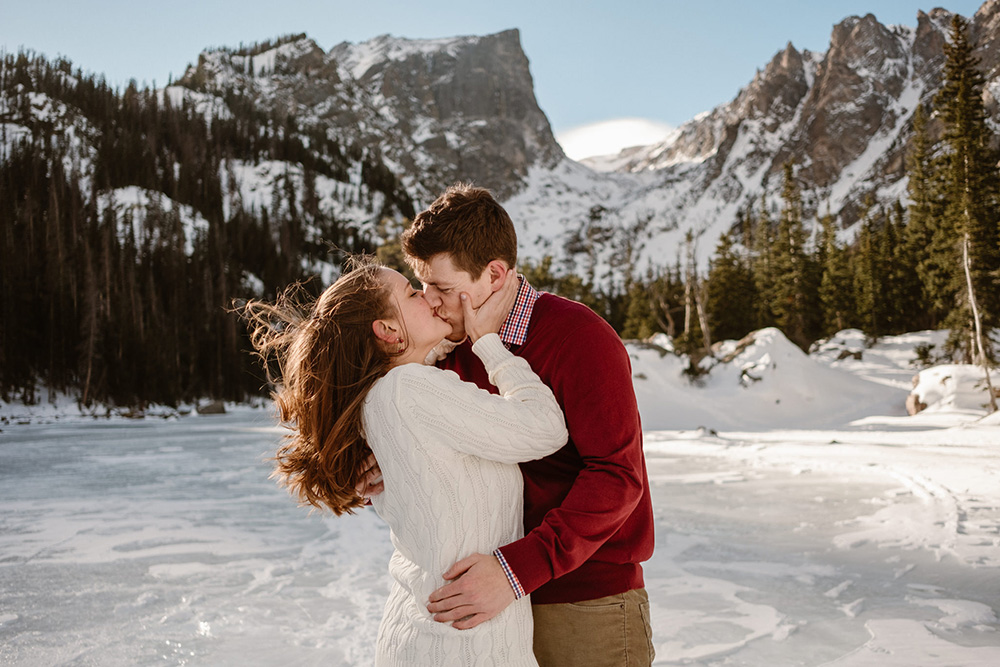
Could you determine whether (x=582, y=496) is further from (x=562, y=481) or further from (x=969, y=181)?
(x=969, y=181)

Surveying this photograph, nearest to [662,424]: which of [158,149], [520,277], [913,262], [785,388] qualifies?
[785,388]

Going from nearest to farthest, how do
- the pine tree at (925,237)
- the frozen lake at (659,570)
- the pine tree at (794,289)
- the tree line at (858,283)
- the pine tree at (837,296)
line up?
1. the frozen lake at (659,570)
2. the tree line at (858,283)
3. the pine tree at (925,237)
4. the pine tree at (837,296)
5. the pine tree at (794,289)

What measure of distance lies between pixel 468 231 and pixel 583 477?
732 millimetres

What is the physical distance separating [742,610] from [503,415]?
12.6ft

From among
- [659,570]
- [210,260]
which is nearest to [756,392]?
[659,570]

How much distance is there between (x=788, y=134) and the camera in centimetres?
14938

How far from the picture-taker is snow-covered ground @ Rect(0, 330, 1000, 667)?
13.1ft

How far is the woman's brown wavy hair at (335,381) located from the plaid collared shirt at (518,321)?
326 mm

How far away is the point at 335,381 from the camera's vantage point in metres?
1.72

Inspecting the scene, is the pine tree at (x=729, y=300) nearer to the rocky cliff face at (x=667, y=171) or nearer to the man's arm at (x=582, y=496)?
the man's arm at (x=582, y=496)

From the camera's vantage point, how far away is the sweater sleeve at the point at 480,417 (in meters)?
1.54

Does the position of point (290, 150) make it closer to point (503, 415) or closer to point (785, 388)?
point (785, 388)

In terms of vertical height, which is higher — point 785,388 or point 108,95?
point 108,95

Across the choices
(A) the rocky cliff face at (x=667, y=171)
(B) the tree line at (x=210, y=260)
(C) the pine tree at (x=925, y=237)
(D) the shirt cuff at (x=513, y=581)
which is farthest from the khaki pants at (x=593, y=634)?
(A) the rocky cliff face at (x=667, y=171)
